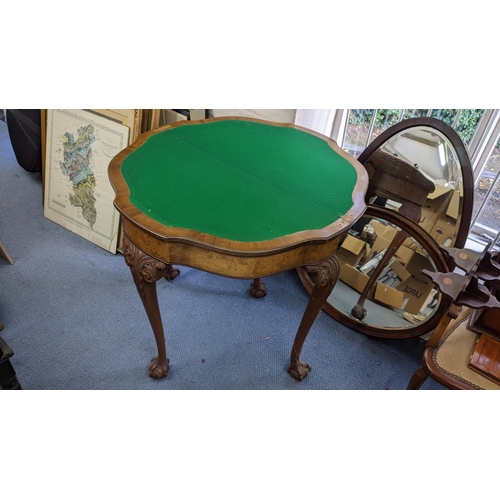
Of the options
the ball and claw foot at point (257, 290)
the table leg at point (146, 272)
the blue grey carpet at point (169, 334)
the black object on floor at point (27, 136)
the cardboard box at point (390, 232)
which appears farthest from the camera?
the black object on floor at point (27, 136)

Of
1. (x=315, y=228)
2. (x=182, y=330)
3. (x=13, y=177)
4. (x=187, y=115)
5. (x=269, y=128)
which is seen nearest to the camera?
(x=315, y=228)

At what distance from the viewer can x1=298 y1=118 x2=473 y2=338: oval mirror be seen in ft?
5.63

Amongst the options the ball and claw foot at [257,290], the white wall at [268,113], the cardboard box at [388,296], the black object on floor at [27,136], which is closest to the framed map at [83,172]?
the black object on floor at [27,136]

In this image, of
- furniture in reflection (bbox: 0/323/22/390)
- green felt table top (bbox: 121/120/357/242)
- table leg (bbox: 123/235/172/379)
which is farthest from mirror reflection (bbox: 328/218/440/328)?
furniture in reflection (bbox: 0/323/22/390)

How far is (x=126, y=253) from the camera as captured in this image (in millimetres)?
1423

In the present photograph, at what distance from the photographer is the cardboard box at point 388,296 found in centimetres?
196

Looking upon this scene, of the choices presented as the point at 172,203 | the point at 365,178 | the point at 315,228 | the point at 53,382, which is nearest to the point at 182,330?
the point at 53,382

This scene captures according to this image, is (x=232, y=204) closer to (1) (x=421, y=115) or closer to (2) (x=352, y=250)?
(2) (x=352, y=250)

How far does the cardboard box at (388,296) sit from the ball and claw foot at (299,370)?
530mm

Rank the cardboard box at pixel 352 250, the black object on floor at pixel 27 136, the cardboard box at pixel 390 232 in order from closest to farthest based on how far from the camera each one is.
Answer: the cardboard box at pixel 390 232
the cardboard box at pixel 352 250
the black object on floor at pixel 27 136

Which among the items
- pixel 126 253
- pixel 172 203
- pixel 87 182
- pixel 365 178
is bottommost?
pixel 87 182

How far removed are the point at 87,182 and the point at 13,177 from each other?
3.19ft

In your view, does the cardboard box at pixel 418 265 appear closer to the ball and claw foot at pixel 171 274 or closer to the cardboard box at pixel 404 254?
the cardboard box at pixel 404 254

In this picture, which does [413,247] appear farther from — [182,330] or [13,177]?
[13,177]
